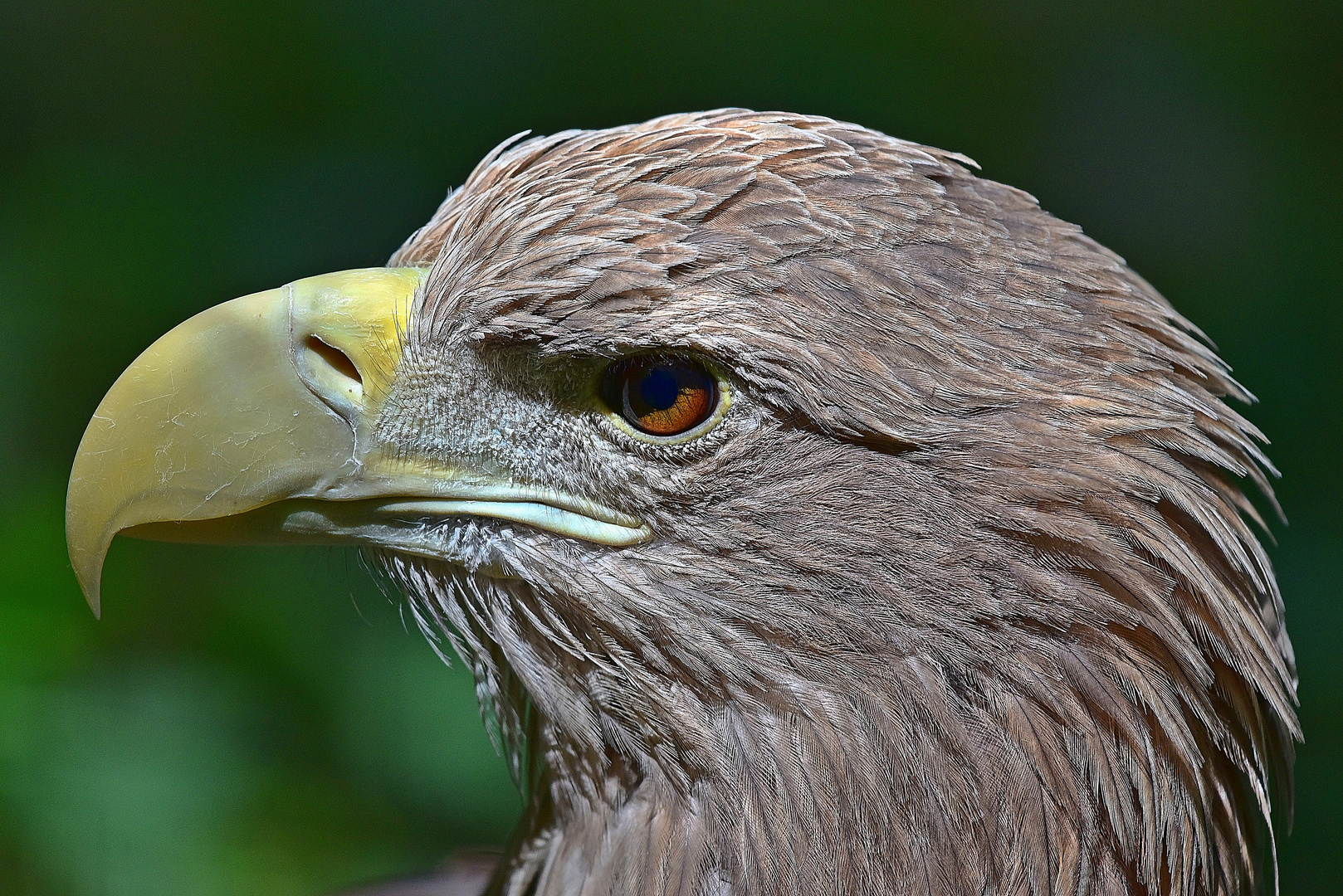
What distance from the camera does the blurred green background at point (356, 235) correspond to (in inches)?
109

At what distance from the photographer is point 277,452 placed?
4.72 feet

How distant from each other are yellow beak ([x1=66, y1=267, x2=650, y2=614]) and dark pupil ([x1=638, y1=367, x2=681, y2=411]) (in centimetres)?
16

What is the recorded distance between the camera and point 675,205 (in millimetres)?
1373

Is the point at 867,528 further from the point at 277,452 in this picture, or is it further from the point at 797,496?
the point at 277,452

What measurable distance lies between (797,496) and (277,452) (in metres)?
0.66

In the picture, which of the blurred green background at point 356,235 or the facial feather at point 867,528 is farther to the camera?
the blurred green background at point 356,235

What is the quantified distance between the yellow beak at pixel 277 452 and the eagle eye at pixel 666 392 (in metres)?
0.14

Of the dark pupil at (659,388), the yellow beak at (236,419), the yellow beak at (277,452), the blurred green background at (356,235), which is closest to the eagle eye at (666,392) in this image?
the dark pupil at (659,388)

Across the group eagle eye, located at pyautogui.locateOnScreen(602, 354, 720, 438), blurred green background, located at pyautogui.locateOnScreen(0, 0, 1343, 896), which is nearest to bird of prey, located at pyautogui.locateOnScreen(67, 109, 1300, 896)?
eagle eye, located at pyautogui.locateOnScreen(602, 354, 720, 438)

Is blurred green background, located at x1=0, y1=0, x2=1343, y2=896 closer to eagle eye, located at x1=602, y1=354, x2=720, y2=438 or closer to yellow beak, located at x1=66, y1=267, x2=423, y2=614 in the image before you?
yellow beak, located at x1=66, y1=267, x2=423, y2=614

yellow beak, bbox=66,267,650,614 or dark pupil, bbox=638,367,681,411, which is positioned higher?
dark pupil, bbox=638,367,681,411

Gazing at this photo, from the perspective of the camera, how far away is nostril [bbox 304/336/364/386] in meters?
1.48

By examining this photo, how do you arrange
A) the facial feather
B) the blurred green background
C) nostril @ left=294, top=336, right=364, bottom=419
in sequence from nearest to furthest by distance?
the facial feather
nostril @ left=294, top=336, right=364, bottom=419
the blurred green background

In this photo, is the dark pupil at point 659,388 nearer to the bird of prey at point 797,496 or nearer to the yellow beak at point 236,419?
the bird of prey at point 797,496
